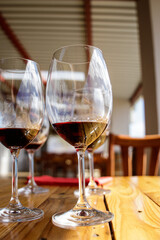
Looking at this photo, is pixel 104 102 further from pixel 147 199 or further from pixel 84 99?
pixel 147 199

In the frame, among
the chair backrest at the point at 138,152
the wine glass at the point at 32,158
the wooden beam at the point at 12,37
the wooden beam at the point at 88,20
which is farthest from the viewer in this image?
the wooden beam at the point at 12,37

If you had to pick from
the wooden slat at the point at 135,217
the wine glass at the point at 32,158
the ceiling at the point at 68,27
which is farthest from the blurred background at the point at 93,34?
the wooden slat at the point at 135,217

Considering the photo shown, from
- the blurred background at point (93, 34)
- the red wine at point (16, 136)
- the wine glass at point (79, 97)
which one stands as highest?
the blurred background at point (93, 34)

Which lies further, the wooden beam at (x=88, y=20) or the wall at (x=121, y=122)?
the wall at (x=121, y=122)

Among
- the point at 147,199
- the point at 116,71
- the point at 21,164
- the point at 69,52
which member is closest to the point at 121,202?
the point at 147,199

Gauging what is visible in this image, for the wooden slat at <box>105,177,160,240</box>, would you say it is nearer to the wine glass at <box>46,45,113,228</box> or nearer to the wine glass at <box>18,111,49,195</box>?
the wine glass at <box>46,45,113,228</box>

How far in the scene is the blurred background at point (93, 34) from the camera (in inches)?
116

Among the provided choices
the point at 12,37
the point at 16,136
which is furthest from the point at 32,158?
the point at 12,37

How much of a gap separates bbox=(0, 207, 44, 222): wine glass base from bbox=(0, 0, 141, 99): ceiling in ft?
13.8

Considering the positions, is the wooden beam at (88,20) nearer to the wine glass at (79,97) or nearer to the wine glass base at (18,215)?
the wine glass at (79,97)

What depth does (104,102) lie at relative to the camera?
430 mm

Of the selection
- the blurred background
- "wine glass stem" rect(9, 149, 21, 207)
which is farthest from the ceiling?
"wine glass stem" rect(9, 149, 21, 207)

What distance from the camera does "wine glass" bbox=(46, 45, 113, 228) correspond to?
424 mm

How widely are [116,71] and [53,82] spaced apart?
7105 mm
